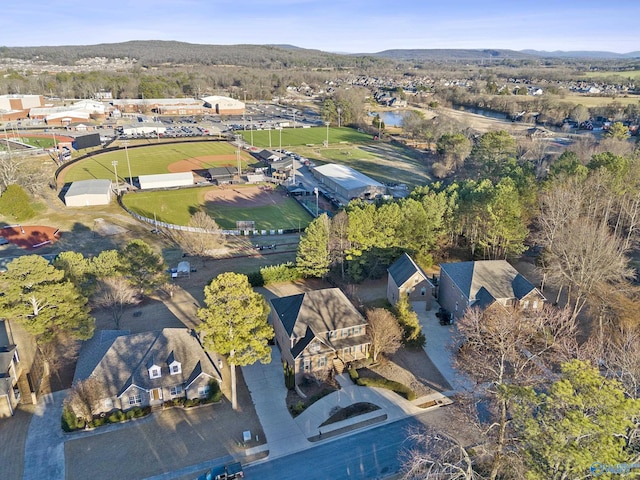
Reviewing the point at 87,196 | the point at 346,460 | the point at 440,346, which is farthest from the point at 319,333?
the point at 87,196

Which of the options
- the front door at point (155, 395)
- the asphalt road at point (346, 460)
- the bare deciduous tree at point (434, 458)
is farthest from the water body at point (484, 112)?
the front door at point (155, 395)

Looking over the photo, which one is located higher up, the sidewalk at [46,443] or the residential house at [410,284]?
the residential house at [410,284]

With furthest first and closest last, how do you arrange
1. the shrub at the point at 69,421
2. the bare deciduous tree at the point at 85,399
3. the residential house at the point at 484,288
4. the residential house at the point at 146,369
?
the residential house at the point at 484,288
the residential house at the point at 146,369
the bare deciduous tree at the point at 85,399
the shrub at the point at 69,421

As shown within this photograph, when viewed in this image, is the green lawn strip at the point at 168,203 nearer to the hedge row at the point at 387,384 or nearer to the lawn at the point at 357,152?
the lawn at the point at 357,152

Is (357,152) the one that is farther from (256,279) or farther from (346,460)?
(346,460)

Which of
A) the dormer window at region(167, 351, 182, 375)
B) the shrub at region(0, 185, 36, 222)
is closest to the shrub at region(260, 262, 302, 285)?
the dormer window at region(167, 351, 182, 375)

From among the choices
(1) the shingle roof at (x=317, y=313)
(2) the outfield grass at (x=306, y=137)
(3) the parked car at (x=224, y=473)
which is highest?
(2) the outfield grass at (x=306, y=137)
